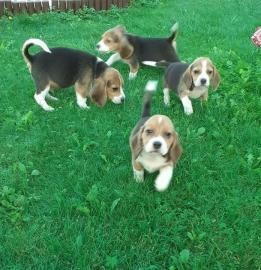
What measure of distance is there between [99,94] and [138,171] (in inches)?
82.4

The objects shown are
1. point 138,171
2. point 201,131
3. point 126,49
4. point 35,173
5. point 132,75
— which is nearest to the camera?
point 138,171

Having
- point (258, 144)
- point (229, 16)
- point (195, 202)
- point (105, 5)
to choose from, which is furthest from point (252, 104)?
point (105, 5)

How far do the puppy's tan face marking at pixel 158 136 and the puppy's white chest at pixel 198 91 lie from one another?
1967 mm

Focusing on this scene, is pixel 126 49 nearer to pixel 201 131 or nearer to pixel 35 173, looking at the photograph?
pixel 201 131

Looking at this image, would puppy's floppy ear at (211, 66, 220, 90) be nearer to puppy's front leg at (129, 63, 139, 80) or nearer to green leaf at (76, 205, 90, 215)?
puppy's front leg at (129, 63, 139, 80)

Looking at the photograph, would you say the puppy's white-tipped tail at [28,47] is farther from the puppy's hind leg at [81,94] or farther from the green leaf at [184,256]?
the green leaf at [184,256]

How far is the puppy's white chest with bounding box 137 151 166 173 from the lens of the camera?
14.9ft

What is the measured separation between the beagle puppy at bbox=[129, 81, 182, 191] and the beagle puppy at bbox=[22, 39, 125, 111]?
6.32 feet

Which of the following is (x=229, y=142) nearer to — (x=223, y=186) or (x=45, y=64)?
(x=223, y=186)

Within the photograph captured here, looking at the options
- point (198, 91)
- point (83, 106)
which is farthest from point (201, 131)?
point (83, 106)

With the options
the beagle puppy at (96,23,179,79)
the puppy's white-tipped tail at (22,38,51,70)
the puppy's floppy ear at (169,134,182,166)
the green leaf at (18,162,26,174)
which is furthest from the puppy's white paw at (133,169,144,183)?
the beagle puppy at (96,23,179,79)

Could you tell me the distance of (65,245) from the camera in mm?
3979

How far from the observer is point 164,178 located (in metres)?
4.53

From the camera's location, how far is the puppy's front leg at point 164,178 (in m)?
4.52
